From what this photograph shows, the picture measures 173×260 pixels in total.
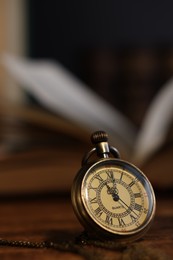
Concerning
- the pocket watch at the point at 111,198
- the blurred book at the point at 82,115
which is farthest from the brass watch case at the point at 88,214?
the blurred book at the point at 82,115

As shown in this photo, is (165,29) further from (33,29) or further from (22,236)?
(22,236)

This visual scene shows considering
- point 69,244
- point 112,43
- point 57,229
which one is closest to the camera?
point 69,244

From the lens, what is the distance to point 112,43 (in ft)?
9.74

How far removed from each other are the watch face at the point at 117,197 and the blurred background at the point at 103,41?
2150mm

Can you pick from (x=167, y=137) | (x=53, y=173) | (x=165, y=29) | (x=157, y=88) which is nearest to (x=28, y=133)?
(x=53, y=173)

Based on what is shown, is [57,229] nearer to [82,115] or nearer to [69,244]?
[69,244]

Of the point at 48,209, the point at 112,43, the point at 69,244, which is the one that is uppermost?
the point at 69,244

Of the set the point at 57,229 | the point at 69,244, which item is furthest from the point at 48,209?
the point at 69,244

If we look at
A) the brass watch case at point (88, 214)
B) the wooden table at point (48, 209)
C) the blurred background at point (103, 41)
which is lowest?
the blurred background at point (103, 41)

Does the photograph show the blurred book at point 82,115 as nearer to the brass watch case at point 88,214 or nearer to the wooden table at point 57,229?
the wooden table at point 57,229

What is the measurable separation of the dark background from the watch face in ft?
7.03

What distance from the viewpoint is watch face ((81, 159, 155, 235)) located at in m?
0.53

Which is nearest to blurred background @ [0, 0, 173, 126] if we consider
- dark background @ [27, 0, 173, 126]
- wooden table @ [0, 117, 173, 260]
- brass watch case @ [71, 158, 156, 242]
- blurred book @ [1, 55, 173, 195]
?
dark background @ [27, 0, 173, 126]

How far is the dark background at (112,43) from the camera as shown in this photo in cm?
276
